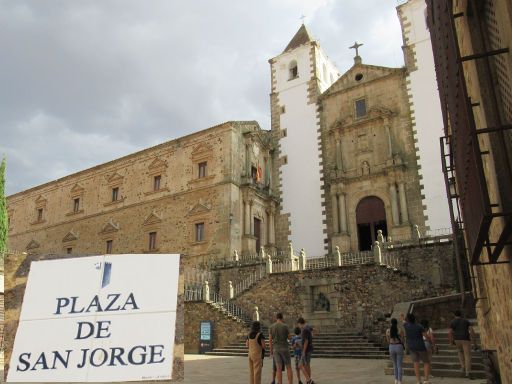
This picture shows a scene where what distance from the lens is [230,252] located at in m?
24.8

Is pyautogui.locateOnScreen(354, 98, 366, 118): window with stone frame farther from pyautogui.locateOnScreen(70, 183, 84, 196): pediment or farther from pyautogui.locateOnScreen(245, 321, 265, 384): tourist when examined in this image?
pyautogui.locateOnScreen(245, 321, 265, 384): tourist

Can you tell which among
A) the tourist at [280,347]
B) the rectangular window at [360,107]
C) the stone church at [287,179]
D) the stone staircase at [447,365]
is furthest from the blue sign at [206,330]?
the rectangular window at [360,107]

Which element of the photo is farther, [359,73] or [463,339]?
[359,73]

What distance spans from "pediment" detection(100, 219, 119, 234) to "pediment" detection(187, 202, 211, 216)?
6.45m

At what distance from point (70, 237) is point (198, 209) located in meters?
12.2

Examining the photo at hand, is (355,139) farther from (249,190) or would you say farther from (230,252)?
(230,252)

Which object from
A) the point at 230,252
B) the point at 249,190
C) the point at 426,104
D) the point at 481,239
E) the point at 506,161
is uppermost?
the point at 426,104

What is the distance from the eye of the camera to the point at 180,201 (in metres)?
28.1

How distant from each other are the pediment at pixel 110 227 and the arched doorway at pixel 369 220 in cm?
1591

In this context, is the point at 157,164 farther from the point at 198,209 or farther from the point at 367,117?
the point at 367,117

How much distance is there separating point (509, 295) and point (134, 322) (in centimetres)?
353

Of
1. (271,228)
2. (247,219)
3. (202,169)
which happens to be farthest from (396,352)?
(202,169)

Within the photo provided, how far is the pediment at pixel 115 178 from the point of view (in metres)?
31.9

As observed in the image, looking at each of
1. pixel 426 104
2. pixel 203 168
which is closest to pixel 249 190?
pixel 203 168
